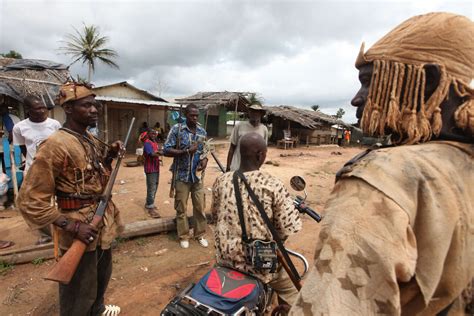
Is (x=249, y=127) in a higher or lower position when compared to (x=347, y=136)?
higher

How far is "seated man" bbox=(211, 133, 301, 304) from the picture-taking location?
2.08 meters

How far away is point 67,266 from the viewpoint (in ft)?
6.09

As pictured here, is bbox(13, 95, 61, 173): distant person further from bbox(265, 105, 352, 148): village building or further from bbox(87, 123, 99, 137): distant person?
bbox(265, 105, 352, 148): village building

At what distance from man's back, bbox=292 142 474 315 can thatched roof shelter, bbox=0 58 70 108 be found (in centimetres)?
919

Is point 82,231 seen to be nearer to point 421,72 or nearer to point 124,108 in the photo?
point 421,72

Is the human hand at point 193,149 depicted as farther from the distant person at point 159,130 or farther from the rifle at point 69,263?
the distant person at point 159,130

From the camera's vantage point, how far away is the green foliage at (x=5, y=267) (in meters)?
3.43

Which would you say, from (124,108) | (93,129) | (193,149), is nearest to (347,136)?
(124,108)

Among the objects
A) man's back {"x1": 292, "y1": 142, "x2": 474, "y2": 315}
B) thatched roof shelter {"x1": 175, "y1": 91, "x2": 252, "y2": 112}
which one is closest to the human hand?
man's back {"x1": 292, "y1": 142, "x2": 474, "y2": 315}

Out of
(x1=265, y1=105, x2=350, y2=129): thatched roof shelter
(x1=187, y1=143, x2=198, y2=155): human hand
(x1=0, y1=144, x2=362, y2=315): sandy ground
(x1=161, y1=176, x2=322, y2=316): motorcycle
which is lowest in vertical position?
(x1=0, y1=144, x2=362, y2=315): sandy ground

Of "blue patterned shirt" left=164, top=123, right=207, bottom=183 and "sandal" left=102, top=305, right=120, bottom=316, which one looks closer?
"sandal" left=102, top=305, right=120, bottom=316

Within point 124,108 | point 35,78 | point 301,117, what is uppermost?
point 35,78

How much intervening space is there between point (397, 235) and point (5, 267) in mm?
4635

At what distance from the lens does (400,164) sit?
711 millimetres
